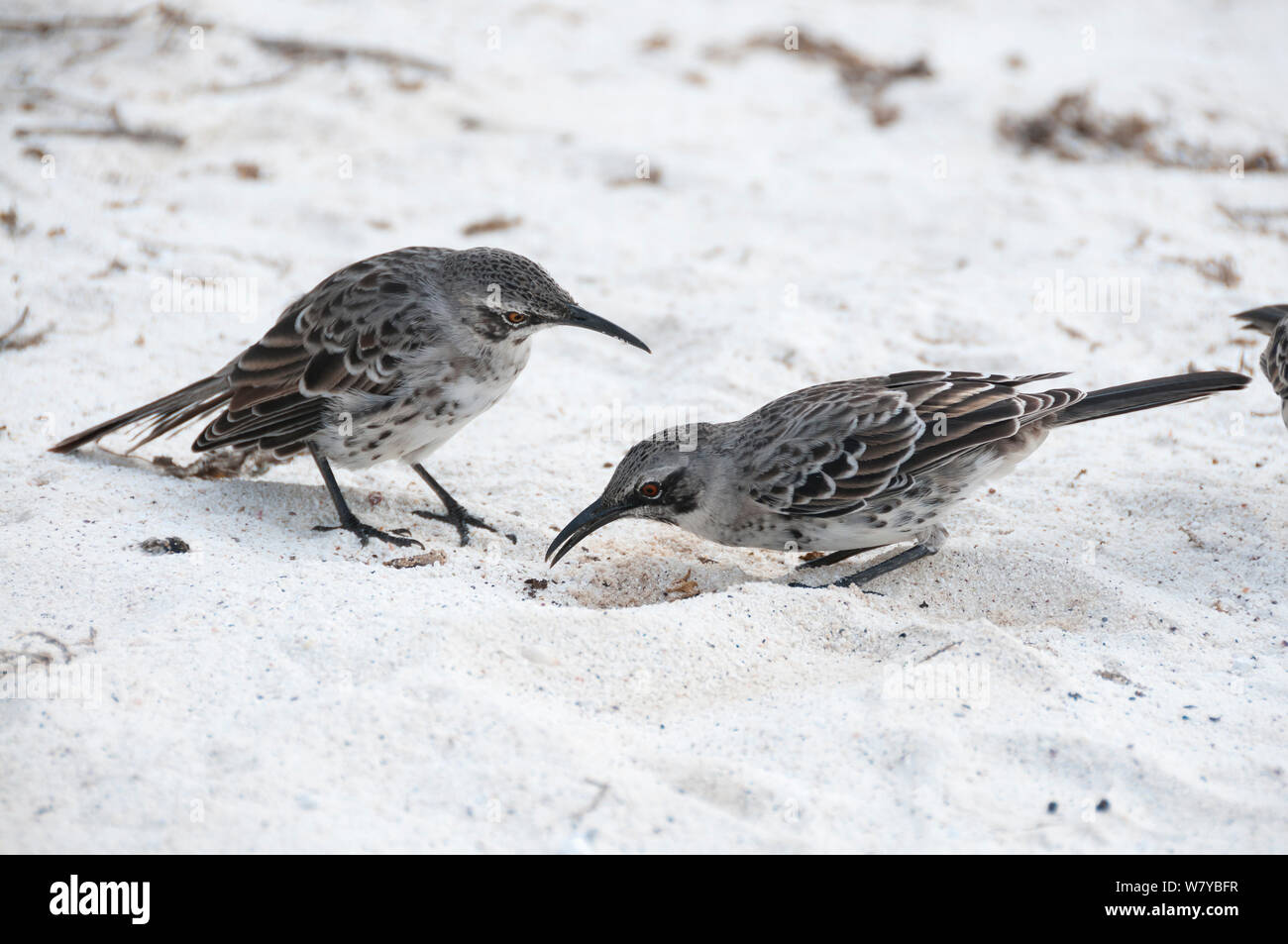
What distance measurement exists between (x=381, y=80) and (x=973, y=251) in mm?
4652

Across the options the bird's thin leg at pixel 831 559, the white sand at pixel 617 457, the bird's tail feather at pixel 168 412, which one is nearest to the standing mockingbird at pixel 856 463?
the bird's thin leg at pixel 831 559

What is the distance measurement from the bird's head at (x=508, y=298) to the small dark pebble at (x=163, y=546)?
146cm

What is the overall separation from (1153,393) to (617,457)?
2478mm

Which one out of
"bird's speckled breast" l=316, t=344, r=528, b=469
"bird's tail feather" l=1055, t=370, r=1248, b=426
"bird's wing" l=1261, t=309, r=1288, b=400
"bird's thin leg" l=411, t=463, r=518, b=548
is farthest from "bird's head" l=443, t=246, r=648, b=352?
"bird's wing" l=1261, t=309, r=1288, b=400

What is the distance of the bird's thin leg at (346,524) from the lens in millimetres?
4871

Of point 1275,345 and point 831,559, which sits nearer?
point 831,559

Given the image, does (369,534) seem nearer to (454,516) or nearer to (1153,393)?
(454,516)

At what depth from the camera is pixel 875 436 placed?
15.7ft

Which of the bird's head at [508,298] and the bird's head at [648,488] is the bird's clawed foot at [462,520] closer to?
the bird's head at [648,488]

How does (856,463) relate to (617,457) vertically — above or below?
above

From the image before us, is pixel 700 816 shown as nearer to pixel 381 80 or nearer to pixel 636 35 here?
pixel 381 80

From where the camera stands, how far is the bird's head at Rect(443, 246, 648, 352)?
191 inches

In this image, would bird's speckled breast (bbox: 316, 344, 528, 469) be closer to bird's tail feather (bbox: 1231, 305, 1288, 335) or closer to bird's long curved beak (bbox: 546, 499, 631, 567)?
bird's long curved beak (bbox: 546, 499, 631, 567)

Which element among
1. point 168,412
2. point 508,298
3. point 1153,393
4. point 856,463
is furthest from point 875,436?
point 168,412
